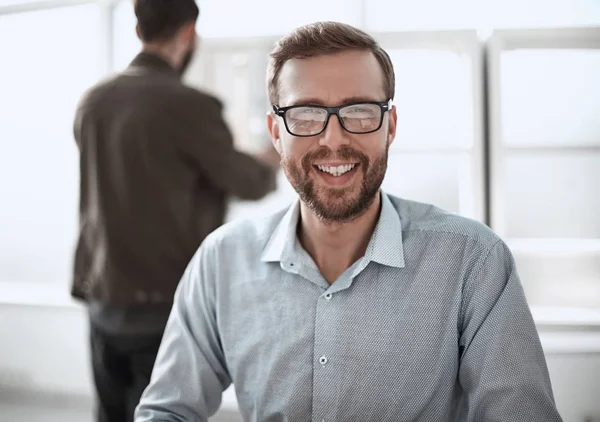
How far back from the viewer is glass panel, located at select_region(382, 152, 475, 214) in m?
2.07

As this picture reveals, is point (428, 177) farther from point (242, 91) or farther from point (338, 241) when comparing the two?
point (338, 241)

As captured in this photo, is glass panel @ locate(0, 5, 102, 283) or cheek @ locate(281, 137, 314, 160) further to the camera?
glass panel @ locate(0, 5, 102, 283)

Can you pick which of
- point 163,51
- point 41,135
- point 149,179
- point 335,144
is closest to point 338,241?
point 335,144

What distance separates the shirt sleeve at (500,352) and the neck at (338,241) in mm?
241

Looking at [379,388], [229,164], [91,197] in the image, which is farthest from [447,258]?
[91,197]

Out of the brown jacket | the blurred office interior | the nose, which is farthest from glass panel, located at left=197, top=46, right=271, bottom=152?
the nose

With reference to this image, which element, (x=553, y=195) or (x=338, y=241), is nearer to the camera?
(x=338, y=241)

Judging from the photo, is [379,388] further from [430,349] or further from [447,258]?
[447,258]

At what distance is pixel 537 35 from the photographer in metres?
1.97

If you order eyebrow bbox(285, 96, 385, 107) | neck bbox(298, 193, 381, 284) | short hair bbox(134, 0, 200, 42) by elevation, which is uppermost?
short hair bbox(134, 0, 200, 42)

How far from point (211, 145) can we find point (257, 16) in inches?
26.0

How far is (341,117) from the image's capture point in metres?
1.21

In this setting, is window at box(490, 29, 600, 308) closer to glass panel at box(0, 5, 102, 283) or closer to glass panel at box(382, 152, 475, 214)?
glass panel at box(382, 152, 475, 214)

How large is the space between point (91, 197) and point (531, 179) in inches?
54.0
